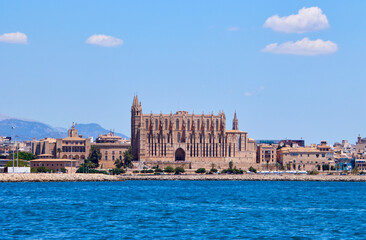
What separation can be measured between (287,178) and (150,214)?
94767 millimetres

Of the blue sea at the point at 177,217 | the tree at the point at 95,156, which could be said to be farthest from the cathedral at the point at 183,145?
the blue sea at the point at 177,217

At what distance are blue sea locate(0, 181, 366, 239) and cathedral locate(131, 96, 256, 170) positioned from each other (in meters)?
104

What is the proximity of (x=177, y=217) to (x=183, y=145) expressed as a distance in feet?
434

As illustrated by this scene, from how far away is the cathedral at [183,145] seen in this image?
7579 inches

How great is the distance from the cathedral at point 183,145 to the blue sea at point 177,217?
103501 millimetres

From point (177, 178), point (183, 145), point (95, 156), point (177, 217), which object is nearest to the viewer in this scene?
Result: point (177, 217)

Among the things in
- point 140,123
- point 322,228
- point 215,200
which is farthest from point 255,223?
point 140,123

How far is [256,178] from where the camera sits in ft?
525

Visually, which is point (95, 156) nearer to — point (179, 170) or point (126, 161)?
point (126, 161)

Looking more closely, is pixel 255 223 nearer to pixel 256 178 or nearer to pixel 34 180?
pixel 34 180

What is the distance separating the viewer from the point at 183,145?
19525 cm

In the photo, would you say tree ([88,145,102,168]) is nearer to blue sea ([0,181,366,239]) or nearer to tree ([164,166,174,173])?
tree ([164,166,174,173])

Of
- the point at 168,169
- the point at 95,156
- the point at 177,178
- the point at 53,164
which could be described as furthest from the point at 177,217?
the point at 95,156

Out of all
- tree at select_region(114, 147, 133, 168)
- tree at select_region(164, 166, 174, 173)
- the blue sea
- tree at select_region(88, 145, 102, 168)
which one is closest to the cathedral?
tree at select_region(114, 147, 133, 168)
